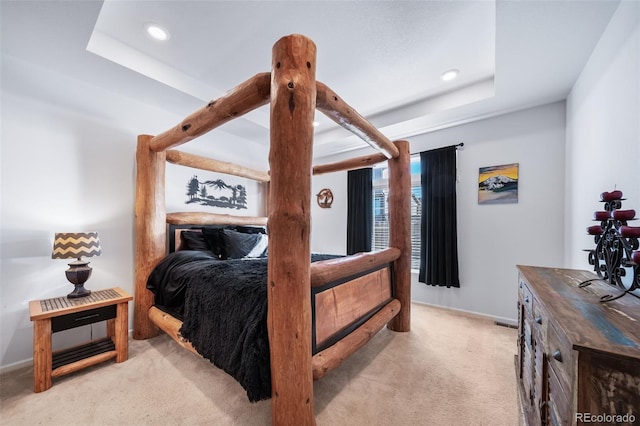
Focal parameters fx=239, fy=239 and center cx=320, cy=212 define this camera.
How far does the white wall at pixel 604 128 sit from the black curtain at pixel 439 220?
43.6 inches

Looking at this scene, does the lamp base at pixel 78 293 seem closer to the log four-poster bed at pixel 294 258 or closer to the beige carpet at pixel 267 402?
the log four-poster bed at pixel 294 258

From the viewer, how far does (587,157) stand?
2057 mm

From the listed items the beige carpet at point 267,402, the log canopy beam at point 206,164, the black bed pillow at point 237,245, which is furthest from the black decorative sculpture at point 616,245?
the black bed pillow at point 237,245

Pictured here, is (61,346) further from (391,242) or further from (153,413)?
(391,242)

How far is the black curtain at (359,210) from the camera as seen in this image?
4.14 metres

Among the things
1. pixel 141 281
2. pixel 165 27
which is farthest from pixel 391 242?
pixel 165 27

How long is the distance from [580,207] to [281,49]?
2.90 metres

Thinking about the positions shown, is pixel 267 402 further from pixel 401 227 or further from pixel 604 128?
pixel 604 128

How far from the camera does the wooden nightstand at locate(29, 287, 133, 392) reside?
1.71 metres

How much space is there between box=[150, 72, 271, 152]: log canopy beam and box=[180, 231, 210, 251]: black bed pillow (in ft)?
3.79

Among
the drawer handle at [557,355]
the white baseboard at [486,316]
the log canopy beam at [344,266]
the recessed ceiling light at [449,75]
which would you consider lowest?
the white baseboard at [486,316]

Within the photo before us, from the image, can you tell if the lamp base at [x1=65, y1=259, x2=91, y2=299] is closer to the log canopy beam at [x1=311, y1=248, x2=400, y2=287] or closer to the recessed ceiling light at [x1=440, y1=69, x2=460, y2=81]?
the log canopy beam at [x1=311, y1=248, x2=400, y2=287]

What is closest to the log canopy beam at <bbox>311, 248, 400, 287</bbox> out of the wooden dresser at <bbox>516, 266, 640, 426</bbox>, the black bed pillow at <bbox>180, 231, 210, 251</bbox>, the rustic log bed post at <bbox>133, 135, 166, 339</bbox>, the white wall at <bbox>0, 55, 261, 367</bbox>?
the wooden dresser at <bbox>516, 266, 640, 426</bbox>

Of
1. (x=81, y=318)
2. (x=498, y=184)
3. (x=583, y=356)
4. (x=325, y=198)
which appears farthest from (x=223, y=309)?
(x=498, y=184)
